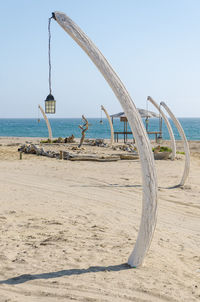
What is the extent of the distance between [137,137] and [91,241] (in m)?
1.99

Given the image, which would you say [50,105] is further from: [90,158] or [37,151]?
[37,151]

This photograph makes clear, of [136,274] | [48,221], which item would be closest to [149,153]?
[136,274]

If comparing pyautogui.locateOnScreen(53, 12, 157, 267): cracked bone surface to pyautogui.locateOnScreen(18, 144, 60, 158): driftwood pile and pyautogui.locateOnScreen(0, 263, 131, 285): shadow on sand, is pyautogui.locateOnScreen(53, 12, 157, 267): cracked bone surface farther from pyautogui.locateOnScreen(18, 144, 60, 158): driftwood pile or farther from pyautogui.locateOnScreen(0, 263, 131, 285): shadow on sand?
pyautogui.locateOnScreen(18, 144, 60, 158): driftwood pile

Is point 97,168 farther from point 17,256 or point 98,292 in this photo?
point 98,292

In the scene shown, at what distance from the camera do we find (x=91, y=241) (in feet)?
17.4

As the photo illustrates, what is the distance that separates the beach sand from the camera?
3.89 m

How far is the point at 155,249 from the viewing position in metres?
5.09

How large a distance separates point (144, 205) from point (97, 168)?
8779 millimetres

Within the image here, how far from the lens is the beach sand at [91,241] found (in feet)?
12.8

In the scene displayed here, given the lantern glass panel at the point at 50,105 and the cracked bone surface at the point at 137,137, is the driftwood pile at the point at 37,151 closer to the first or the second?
the lantern glass panel at the point at 50,105

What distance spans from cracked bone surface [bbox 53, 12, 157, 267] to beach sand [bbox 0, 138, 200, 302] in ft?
1.36

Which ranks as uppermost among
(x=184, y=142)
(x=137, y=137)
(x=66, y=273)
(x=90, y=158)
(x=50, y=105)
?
(x=50, y=105)

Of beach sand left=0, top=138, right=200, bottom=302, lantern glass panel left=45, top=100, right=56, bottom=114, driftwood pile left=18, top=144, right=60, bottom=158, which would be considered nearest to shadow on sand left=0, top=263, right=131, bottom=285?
beach sand left=0, top=138, right=200, bottom=302

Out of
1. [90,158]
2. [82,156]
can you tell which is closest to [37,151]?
[82,156]
